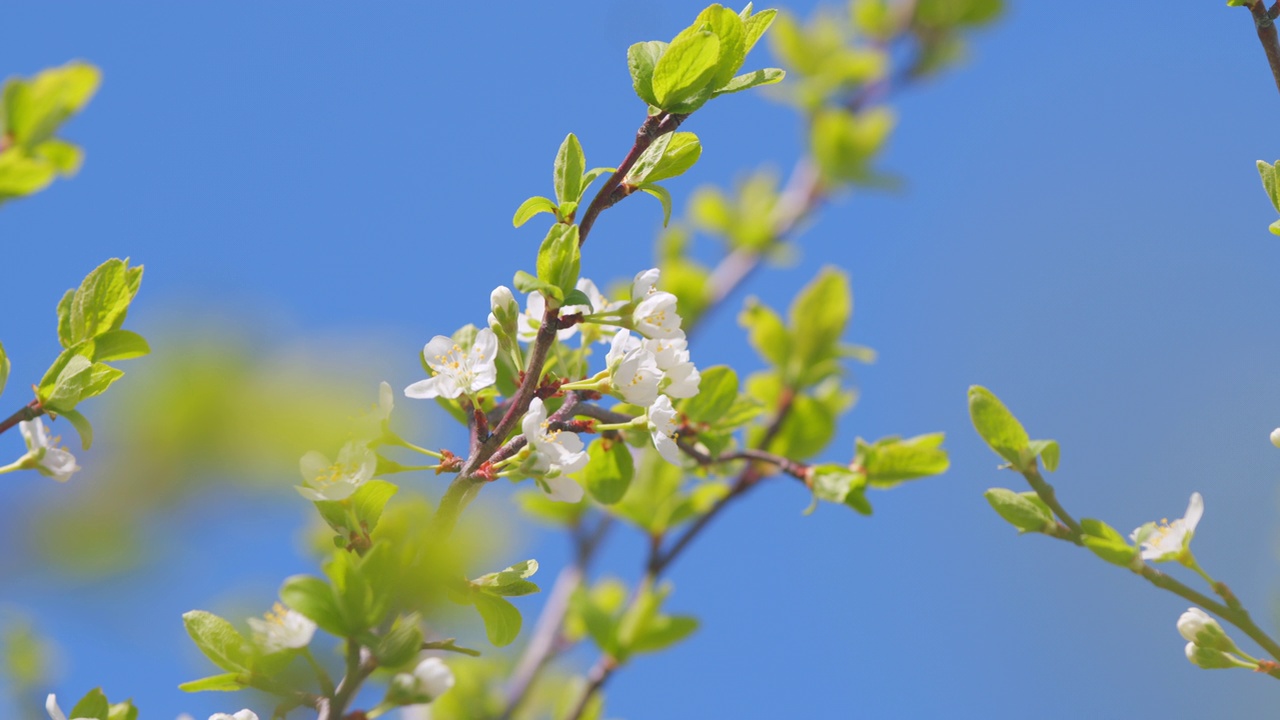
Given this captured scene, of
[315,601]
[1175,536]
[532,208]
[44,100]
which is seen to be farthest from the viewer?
[1175,536]

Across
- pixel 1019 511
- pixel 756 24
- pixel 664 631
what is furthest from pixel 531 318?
pixel 664 631

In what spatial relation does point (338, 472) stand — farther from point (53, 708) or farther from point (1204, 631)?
point (1204, 631)

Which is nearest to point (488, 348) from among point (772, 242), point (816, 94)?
point (772, 242)

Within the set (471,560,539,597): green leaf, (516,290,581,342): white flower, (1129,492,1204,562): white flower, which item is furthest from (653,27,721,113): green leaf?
(1129,492,1204,562): white flower

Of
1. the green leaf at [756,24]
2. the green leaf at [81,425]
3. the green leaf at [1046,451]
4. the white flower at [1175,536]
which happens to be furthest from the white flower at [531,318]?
the white flower at [1175,536]

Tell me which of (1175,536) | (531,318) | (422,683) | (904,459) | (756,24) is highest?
(756,24)
